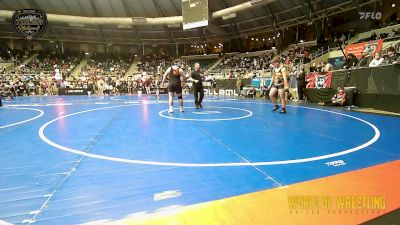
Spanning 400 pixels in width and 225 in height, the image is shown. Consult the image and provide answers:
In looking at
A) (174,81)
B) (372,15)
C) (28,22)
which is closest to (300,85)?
(174,81)

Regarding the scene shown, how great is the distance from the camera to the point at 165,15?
34.0 meters

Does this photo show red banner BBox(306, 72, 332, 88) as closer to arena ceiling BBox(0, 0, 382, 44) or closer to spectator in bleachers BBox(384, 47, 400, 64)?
spectator in bleachers BBox(384, 47, 400, 64)

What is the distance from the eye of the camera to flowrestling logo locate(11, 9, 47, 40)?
21.6 m

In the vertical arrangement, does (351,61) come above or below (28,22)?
below

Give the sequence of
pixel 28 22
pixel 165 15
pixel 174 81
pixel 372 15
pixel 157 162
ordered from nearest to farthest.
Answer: pixel 157 162, pixel 174 81, pixel 28 22, pixel 372 15, pixel 165 15

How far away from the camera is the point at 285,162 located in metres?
3.69

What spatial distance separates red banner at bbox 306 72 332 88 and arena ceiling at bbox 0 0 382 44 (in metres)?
13.7

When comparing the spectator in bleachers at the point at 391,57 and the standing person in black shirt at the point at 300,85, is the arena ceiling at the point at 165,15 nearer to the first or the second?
the standing person in black shirt at the point at 300,85

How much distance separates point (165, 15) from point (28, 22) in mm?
16515

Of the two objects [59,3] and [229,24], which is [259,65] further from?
[59,3]

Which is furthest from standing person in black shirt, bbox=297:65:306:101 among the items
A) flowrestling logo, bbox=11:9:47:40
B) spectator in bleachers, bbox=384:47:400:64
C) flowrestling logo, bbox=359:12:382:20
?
flowrestling logo, bbox=11:9:47:40

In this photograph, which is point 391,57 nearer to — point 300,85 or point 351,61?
point 351,61

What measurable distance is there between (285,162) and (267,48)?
35611mm

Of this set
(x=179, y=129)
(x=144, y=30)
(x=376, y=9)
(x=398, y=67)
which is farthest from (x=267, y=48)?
(x=179, y=129)
